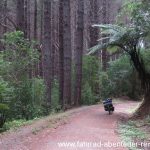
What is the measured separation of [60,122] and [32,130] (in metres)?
2.03

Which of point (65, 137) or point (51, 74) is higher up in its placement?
point (51, 74)

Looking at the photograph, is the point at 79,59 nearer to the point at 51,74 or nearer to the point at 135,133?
the point at 51,74

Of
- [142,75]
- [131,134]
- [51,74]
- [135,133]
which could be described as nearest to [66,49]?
[51,74]

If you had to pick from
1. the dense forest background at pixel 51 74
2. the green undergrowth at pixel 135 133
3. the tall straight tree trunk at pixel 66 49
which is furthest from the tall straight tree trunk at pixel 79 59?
the green undergrowth at pixel 135 133

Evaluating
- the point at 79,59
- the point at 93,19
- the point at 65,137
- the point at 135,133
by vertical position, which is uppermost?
the point at 93,19

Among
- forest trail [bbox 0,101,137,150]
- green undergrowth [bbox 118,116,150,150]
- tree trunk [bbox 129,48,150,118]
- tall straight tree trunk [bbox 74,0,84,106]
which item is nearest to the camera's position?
forest trail [bbox 0,101,137,150]

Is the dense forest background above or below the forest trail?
above

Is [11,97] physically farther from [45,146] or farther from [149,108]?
[45,146]

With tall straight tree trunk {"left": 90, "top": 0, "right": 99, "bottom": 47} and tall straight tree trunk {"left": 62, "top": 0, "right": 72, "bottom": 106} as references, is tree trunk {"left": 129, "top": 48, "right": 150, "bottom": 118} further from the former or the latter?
tall straight tree trunk {"left": 90, "top": 0, "right": 99, "bottom": 47}

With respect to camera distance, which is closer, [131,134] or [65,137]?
[65,137]

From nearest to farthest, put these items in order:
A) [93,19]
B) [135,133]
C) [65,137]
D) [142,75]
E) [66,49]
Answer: [65,137]
[135,133]
[142,75]
[66,49]
[93,19]

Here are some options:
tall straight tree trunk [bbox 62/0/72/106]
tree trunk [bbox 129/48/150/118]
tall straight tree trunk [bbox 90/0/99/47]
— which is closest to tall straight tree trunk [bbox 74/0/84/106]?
tall straight tree trunk [bbox 62/0/72/106]

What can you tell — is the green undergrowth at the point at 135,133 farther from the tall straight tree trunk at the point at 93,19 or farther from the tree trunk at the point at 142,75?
the tall straight tree trunk at the point at 93,19

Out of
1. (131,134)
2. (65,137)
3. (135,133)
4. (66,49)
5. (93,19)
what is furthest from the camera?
(93,19)
